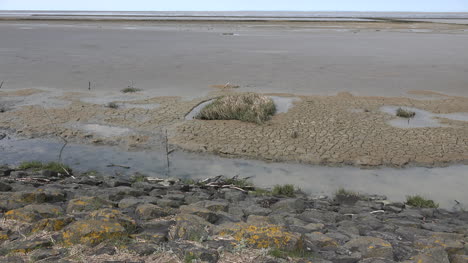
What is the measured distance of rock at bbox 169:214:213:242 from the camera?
166 inches

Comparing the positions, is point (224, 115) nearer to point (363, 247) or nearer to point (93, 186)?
point (93, 186)

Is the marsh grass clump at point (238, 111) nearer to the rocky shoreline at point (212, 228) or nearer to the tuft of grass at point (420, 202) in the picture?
the rocky shoreline at point (212, 228)

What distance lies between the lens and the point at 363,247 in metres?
4.17

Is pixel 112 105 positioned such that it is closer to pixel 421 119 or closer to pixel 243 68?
pixel 421 119

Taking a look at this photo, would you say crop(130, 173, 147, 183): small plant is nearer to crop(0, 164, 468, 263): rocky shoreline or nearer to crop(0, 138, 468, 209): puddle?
crop(0, 138, 468, 209): puddle

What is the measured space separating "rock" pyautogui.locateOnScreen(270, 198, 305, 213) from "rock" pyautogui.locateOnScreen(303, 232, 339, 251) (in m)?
1.53

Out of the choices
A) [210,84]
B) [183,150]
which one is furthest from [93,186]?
[210,84]

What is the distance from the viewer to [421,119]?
11.4m

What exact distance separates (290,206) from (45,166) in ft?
15.9

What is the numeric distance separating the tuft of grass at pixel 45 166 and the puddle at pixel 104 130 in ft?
7.07

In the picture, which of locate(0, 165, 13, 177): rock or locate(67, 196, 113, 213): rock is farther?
locate(0, 165, 13, 177): rock

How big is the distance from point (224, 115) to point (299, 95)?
13.3 feet

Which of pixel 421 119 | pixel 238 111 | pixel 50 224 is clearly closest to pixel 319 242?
pixel 50 224

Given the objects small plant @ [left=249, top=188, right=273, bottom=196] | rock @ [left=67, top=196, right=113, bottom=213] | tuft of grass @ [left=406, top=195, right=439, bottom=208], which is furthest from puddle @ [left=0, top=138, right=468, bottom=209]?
rock @ [left=67, top=196, right=113, bottom=213]
